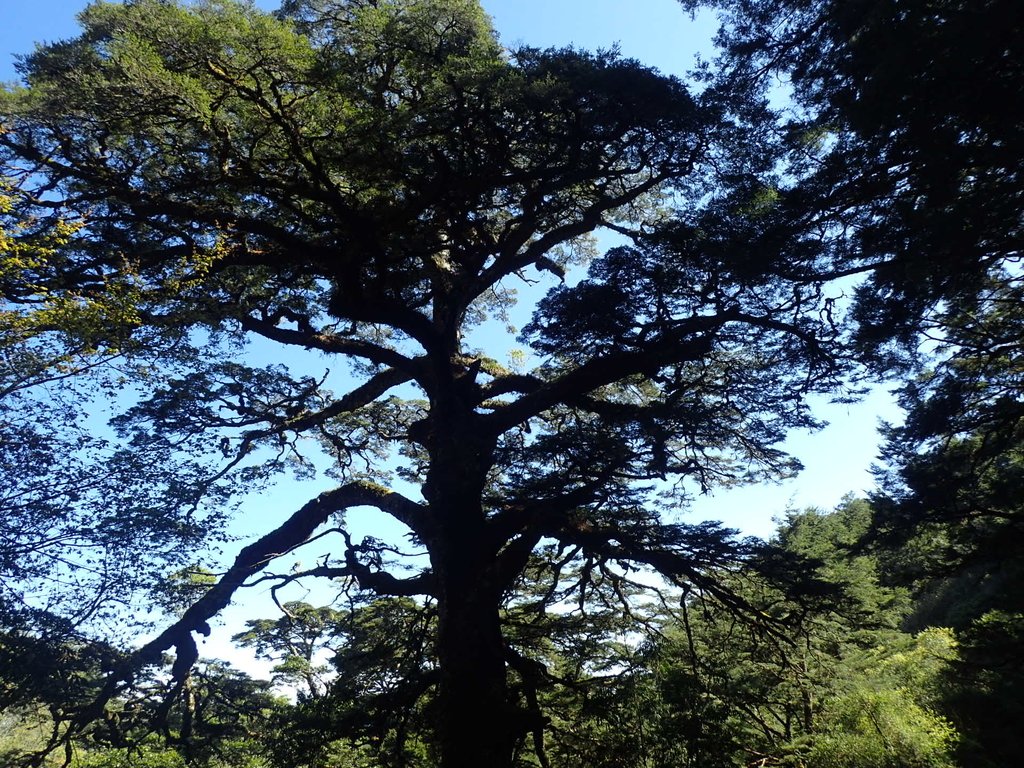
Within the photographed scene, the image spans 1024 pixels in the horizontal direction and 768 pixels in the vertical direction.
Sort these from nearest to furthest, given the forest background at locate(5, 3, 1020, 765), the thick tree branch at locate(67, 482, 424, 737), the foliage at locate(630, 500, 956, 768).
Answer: the forest background at locate(5, 3, 1020, 765)
the thick tree branch at locate(67, 482, 424, 737)
the foliage at locate(630, 500, 956, 768)

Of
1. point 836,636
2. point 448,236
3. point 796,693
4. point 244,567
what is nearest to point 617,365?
point 448,236

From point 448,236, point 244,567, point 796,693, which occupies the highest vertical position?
point 448,236

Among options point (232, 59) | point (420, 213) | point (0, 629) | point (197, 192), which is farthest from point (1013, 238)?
point (0, 629)

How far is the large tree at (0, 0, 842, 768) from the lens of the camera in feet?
19.3

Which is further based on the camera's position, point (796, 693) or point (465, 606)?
point (796, 693)

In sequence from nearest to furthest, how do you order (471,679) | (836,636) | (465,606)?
(471,679), (465,606), (836,636)

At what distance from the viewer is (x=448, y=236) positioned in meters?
7.56

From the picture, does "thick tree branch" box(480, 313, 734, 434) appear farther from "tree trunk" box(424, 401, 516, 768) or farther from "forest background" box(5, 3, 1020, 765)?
"forest background" box(5, 3, 1020, 765)

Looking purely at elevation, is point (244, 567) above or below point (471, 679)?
above

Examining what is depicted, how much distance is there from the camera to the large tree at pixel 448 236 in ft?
19.3

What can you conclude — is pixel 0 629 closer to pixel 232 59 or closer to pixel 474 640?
pixel 474 640

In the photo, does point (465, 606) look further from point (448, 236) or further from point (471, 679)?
point (448, 236)

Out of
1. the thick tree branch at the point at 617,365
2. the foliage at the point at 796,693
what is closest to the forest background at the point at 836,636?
the foliage at the point at 796,693

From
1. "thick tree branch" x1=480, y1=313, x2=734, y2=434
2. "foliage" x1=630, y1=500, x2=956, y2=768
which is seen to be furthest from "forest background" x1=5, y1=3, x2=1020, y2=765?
"thick tree branch" x1=480, y1=313, x2=734, y2=434
